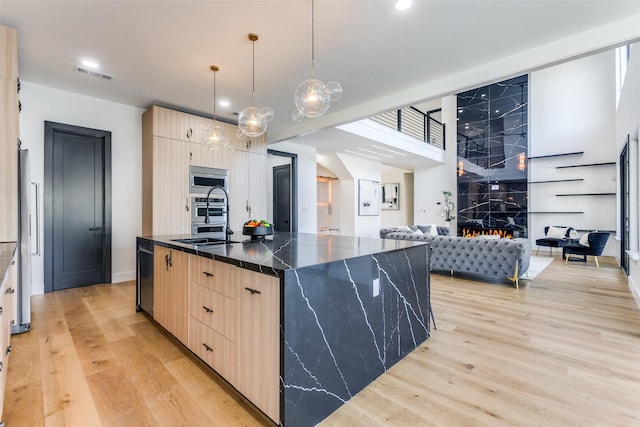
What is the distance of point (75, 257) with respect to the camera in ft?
14.5

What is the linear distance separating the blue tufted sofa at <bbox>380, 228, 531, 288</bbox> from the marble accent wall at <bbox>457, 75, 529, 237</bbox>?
174 inches

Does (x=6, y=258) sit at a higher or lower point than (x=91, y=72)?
lower

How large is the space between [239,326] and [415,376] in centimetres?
124

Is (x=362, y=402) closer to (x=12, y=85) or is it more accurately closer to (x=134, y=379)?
(x=134, y=379)

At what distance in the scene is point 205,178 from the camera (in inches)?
204

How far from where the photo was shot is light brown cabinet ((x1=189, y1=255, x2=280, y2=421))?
4.85ft

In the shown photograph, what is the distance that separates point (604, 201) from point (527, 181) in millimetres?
1667

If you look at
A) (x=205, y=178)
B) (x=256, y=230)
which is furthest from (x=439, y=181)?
(x=256, y=230)

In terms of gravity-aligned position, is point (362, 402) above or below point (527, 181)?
below

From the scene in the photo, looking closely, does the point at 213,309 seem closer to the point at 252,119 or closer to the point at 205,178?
the point at 252,119

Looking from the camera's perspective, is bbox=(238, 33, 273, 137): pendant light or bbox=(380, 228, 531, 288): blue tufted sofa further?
bbox=(380, 228, 531, 288): blue tufted sofa

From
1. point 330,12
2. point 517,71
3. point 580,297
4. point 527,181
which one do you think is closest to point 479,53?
point 517,71

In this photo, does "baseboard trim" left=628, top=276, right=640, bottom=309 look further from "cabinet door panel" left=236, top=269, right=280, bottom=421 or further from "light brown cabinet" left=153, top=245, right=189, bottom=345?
"light brown cabinet" left=153, top=245, right=189, bottom=345

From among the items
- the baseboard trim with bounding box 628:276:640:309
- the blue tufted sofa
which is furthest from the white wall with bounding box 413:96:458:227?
the baseboard trim with bounding box 628:276:640:309
